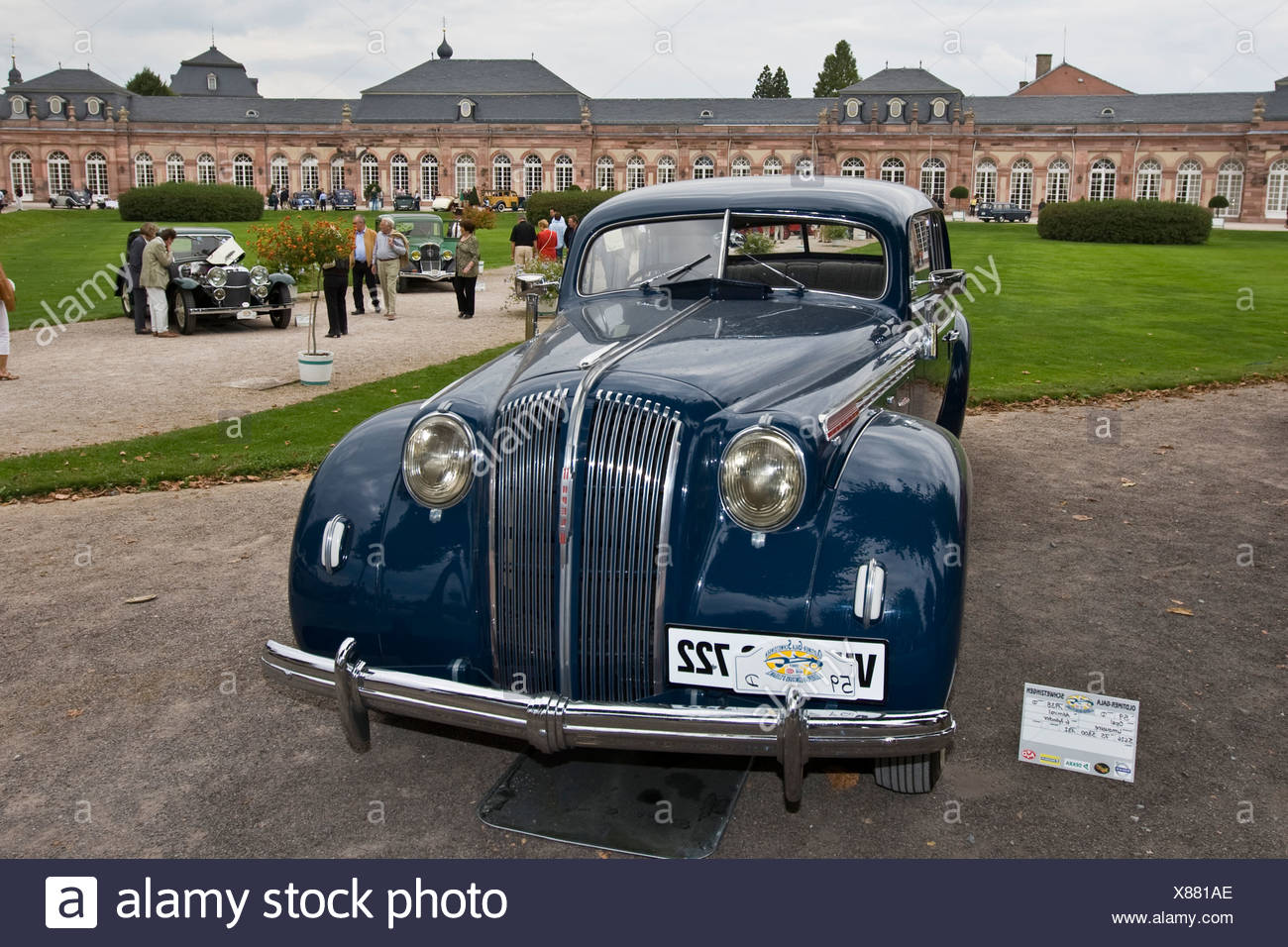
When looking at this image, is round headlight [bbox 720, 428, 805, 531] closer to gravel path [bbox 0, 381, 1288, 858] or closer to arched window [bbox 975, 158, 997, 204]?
gravel path [bbox 0, 381, 1288, 858]

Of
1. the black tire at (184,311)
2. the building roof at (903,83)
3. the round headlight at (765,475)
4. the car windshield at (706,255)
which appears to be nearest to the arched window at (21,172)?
the building roof at (903,83)

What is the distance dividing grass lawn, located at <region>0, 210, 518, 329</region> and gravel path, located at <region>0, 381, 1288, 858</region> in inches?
582

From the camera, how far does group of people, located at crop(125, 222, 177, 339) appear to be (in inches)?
661

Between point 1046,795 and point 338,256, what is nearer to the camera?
point 1046,795

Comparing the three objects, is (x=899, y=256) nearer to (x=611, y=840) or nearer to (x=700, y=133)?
(x=611, y=840)

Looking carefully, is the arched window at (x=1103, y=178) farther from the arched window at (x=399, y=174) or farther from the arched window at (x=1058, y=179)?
the arched window at (x=399, y=174)

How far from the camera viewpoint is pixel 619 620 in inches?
140

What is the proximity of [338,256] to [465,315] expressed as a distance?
15.2ft

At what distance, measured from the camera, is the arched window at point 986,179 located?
73875 mm

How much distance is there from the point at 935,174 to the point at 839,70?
60.1 ft

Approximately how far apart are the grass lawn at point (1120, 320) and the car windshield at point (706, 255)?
21.2 ft
